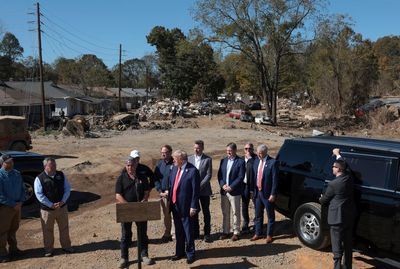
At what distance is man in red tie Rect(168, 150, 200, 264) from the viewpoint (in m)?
6.93

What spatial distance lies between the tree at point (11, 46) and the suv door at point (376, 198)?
113517mm

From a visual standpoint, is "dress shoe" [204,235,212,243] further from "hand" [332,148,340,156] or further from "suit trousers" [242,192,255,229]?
"hand" [332,148,340,156]

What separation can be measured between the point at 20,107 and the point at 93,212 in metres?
36.1

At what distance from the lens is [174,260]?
7164mm

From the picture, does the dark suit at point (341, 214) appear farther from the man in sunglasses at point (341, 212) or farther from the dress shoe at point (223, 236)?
the dress shoe at point (223, 236)

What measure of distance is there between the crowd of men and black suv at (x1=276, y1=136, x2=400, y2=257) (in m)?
0.38

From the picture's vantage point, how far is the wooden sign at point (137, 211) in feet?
20.3

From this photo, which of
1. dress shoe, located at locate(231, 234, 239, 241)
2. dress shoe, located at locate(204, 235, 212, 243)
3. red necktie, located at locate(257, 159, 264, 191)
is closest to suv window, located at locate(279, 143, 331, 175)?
red necktie, located at locate(257, 159, 264, 191)

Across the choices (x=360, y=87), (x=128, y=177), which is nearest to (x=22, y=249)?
(x=128, y=177)

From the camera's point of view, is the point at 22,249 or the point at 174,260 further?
the point at 22,249

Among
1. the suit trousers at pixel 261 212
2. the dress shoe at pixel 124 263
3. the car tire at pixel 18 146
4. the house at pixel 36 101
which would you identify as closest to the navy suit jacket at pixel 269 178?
the suit trousers at pixel 261 212

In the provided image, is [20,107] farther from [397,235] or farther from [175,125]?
[397,235]

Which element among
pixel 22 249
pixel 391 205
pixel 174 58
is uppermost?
pixel 174 58

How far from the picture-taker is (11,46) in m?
110
